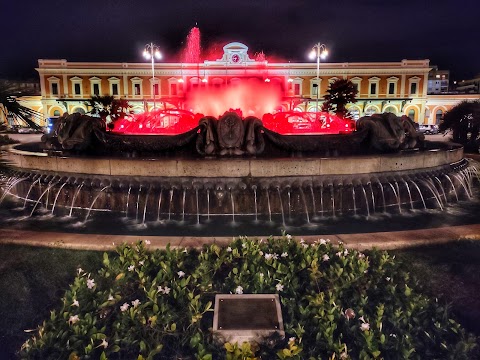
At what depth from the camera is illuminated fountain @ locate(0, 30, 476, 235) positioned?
6.79 metres

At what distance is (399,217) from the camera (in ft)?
22.3

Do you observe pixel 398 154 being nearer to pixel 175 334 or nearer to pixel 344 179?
pixel 344 179

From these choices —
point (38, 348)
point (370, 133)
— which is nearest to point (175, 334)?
point (38, 348)

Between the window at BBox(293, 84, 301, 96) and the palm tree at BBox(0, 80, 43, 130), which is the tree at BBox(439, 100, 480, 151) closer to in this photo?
the palm tree at BBox(0, 80, 43, 130)

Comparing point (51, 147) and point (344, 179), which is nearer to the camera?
point (344, 179)

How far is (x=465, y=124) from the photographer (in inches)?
656

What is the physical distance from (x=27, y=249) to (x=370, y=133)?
657 cm

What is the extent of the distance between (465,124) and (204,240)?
Result: 51.2 feet

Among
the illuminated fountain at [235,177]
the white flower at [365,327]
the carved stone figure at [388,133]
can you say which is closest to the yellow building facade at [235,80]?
the carved stone figure at [388,133]

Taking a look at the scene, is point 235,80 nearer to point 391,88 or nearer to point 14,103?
point 391,88

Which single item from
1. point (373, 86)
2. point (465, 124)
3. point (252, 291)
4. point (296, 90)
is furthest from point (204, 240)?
point (373, 86)

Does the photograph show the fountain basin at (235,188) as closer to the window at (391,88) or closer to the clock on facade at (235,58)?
the clock on facade at (235,58)

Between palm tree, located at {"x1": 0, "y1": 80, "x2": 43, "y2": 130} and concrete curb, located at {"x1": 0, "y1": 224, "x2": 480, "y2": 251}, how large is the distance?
201cm

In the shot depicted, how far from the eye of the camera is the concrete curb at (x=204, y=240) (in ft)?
15.1
